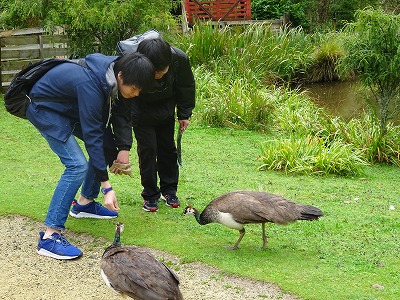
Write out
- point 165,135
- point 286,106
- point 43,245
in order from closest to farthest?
point 43,245, point 165,135, point 286,106

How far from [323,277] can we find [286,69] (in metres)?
12.7

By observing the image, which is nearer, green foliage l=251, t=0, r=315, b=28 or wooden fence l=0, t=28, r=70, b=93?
wooden fence l=0, t=28, r=70, b=93

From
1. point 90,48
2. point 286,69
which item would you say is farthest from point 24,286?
point 286,69

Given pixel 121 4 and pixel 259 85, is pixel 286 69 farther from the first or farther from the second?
pixel 121 4

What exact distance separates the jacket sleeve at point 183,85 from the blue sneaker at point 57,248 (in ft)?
6.29

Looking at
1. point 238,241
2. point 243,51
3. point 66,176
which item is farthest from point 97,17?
point 238,241

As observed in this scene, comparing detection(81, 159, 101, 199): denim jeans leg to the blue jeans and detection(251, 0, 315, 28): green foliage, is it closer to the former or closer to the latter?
the blue jeans

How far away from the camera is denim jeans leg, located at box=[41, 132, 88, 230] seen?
5.66 metres

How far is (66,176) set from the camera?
5707 mm

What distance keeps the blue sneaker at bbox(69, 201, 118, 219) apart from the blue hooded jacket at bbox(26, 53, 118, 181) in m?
1.20

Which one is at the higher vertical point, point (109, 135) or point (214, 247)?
point (109, 135)

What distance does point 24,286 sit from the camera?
5.29m

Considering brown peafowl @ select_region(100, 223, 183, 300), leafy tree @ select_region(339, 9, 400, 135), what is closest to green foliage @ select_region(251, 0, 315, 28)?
leafy tree @ select_region(339, 9, 400, 135)

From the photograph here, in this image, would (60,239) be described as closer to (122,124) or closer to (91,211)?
(91,211)
